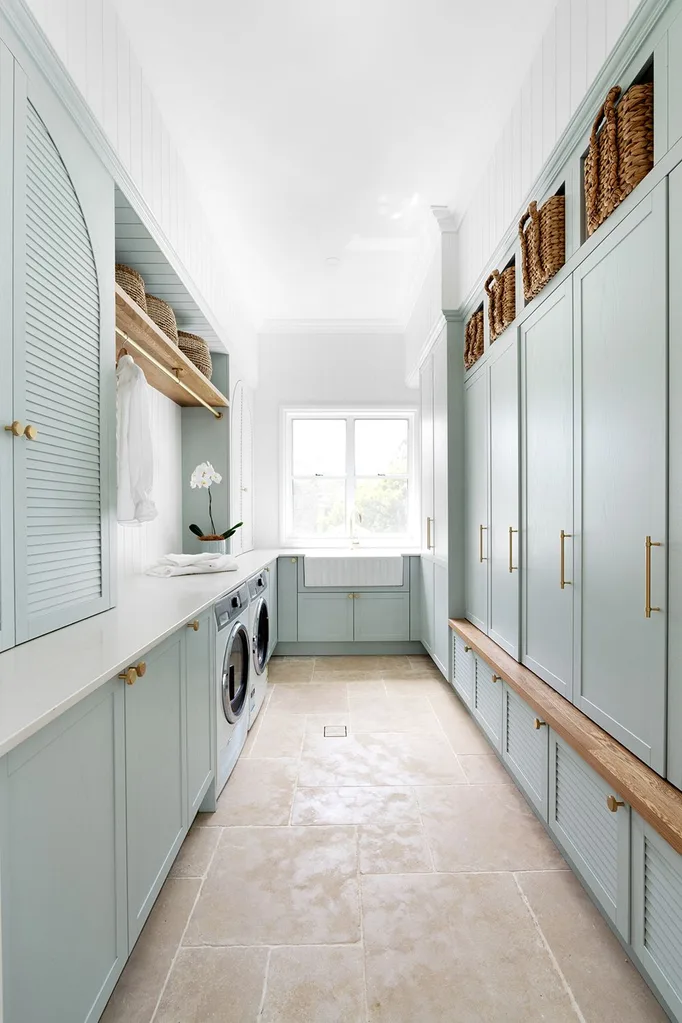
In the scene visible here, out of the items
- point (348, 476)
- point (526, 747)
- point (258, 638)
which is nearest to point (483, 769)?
point (526, 747)

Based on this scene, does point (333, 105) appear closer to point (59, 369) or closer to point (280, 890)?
point (59, 369)

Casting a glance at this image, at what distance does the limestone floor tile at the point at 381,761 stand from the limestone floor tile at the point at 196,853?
50cm

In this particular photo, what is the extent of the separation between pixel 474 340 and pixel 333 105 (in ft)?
4.40

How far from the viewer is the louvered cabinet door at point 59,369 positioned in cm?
134

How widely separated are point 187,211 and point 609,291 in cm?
212

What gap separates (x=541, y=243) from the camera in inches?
80.6

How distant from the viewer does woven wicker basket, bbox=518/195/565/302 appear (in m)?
1.94

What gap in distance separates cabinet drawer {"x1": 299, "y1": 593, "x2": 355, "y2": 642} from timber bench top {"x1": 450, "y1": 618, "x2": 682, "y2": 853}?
7.29ft

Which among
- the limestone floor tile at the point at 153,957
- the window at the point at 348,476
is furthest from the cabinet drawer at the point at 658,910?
the window at the point at 348,476

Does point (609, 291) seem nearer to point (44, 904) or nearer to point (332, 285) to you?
point (44, 904)

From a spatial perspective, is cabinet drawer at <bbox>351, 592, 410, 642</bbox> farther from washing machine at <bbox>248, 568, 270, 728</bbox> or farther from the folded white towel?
the folded white towel

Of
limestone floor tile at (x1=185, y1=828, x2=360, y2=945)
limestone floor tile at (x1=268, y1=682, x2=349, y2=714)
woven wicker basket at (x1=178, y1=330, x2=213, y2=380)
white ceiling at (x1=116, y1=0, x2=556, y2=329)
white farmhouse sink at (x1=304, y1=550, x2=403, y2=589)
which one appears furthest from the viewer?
white farmhouse sink at (x1=304, y1=550, x2=403, y2=589)

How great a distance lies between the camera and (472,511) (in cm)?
317

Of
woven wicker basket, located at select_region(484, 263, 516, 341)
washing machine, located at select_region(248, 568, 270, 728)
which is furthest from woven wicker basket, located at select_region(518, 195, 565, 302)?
washing machine, located at select_region(248, 568, 270, 728)
